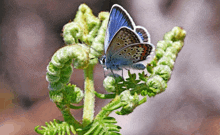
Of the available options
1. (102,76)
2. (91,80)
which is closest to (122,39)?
(91,80)

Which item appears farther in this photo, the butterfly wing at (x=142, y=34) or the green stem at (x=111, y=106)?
the butterfly wing at (x=142, y=34)

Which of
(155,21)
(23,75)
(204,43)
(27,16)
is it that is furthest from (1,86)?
(204,43)

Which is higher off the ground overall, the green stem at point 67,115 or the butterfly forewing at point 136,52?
the butterfly forewing at point 136,52

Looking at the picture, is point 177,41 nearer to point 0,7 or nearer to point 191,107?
point 191,107

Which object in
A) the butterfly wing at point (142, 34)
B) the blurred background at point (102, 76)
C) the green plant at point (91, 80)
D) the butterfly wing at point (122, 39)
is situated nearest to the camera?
the green plant at point (91, 80)

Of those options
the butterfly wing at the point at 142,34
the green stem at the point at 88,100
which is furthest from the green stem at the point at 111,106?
the butterfly wing at the point at 142,34

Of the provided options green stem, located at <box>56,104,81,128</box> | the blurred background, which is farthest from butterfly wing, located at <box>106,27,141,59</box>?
the blurred background

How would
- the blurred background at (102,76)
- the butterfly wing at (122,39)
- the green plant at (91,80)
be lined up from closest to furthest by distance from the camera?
the green plant at (91,80)
the butterfly wing at (122,39)
the blurred background at (102,76)

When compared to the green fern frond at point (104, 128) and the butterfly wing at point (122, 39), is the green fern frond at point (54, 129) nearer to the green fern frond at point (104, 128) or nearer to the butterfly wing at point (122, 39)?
the green fern frond at point (104, 128)

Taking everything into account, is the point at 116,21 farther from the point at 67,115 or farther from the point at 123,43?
the point at 67,115
